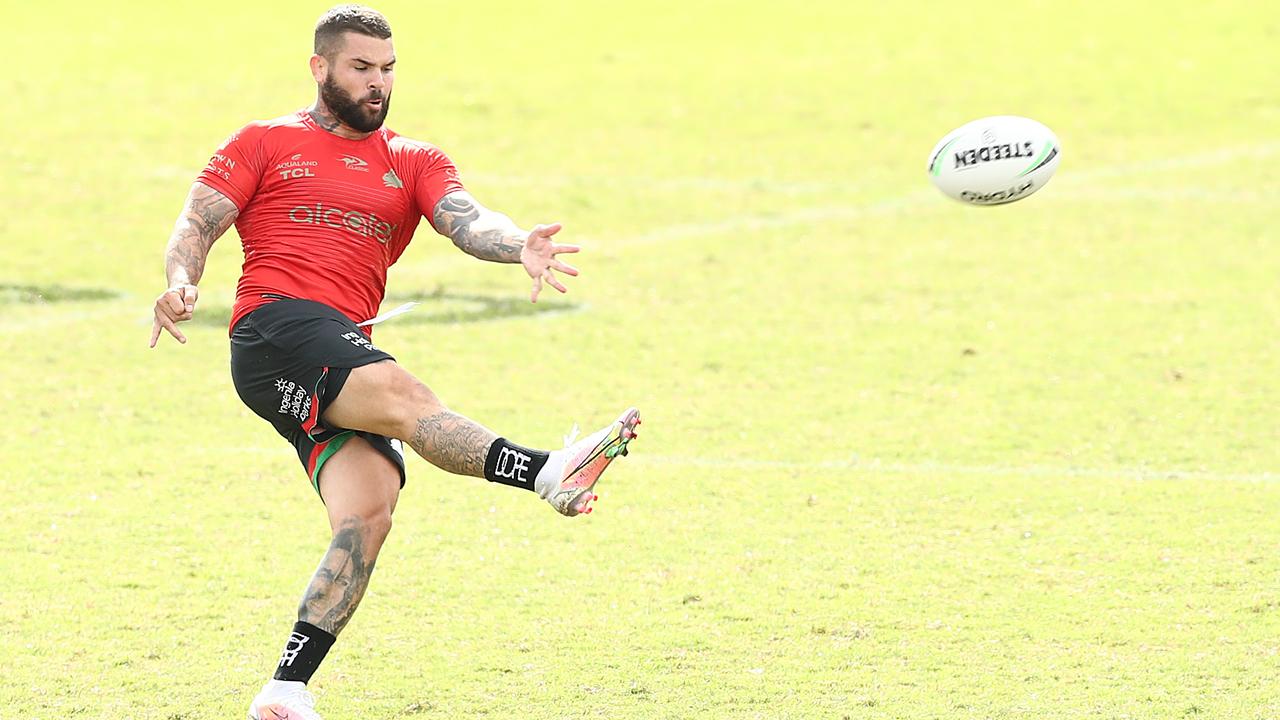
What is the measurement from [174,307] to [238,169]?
890 mm

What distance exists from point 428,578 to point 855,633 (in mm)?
2052

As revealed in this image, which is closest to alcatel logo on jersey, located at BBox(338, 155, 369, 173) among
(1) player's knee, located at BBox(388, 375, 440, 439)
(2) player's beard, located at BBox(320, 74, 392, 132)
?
(2) player's beard, located at BBox(320, 74, 392, 132)

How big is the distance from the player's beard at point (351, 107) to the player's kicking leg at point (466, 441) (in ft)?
3.71

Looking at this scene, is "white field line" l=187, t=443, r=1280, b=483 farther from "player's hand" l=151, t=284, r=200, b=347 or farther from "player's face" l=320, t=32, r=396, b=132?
"player's hand" l=151, t=284, r=200, b=347

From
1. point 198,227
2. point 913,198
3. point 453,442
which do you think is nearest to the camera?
point 453,442

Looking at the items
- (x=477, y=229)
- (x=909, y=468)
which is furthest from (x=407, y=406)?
(x=909, y=468)

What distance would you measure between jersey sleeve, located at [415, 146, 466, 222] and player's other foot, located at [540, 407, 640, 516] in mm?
1326

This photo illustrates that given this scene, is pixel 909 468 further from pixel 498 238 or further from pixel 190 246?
pixel 190 246

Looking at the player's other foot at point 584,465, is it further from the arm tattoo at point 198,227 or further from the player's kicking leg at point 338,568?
the arm tattoo at point 198,227

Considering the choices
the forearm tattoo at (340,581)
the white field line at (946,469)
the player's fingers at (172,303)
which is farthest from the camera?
the white field line at (946,469)

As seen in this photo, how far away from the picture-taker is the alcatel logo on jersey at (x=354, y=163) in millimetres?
6984

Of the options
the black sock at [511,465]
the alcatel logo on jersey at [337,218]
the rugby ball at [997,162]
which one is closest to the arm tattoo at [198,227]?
the alcatel logo on jersey at [337,218]

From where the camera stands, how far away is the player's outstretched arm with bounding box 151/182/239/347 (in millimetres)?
6246

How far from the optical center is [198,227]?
22.2 ft
